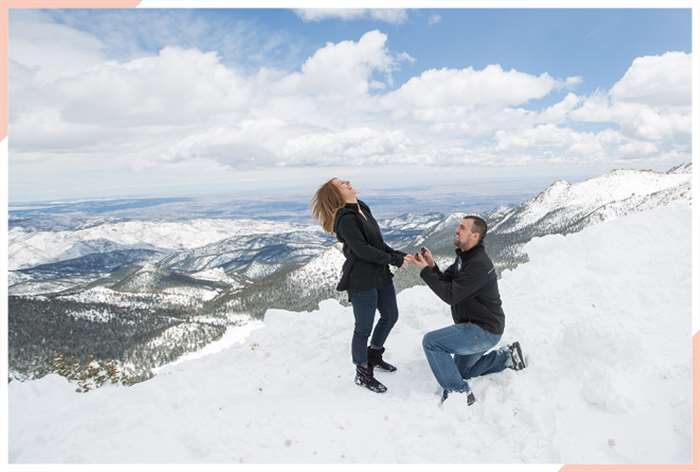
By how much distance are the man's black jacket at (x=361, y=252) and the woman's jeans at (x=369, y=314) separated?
0.18m

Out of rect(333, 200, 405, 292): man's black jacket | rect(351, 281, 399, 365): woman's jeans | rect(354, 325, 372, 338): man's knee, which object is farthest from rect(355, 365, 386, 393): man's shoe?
rect(333, 200, 405, 292): man's black jacket

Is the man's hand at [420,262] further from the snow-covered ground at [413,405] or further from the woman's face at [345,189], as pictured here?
the snow-covered ground at [413,405]

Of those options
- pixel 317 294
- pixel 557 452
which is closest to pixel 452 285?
pixel 557 452

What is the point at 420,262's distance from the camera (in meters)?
6.96

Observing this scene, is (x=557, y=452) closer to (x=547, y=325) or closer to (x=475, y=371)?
(x=475, y=371)

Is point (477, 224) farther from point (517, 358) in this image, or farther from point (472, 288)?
point (517, 358)

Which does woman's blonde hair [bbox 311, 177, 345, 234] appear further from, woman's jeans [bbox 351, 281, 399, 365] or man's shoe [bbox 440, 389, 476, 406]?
man's shoe [bbox 440, 389, 476, 406]

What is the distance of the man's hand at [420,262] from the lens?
22.6 feet

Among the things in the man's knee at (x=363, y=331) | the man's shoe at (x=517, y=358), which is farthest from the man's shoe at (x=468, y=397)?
the man's knee at (x=363, y=331)

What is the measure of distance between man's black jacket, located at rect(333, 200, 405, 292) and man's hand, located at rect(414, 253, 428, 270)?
0.95 ft

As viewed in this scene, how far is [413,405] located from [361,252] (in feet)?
8.50

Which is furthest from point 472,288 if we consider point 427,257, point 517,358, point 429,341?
point 517,358

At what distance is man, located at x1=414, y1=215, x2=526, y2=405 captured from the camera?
6.52 m

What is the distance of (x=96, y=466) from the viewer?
18.0 ft
